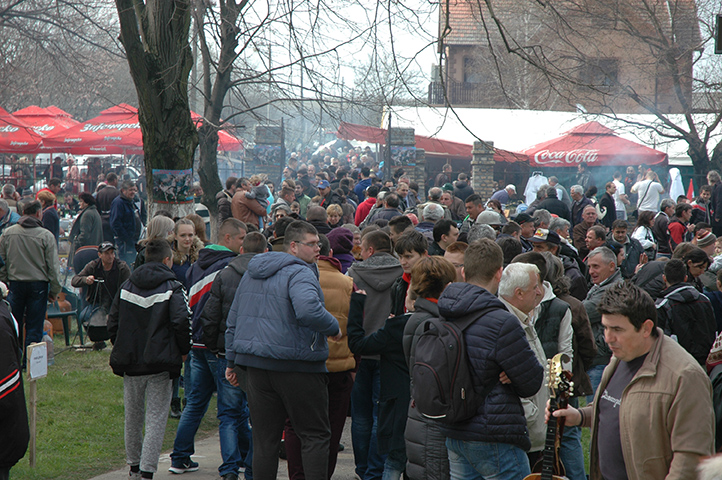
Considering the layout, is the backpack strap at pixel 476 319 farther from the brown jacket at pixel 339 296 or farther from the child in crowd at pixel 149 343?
the child in crowd at pixel 149 343

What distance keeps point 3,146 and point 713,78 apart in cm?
2379

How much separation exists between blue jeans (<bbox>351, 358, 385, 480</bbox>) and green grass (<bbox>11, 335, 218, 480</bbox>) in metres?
1.97

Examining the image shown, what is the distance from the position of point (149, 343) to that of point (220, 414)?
0.76 m

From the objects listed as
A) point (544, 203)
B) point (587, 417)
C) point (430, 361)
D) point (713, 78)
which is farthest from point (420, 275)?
point (713, 78)

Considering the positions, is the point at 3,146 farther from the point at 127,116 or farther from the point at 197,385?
the point at 197,385

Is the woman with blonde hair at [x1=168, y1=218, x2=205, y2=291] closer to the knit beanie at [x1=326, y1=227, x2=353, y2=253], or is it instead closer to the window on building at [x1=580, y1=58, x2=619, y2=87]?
the knit beanie at [x1=326, y1=227, x2=353, y2=253]

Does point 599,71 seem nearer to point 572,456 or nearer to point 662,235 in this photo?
point 662,235

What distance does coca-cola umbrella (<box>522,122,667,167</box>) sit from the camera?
2344cm

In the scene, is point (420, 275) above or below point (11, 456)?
above

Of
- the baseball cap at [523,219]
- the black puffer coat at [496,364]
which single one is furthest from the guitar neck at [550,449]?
the baseball cap at [523,219]

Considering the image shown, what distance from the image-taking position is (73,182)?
28297 millimetres

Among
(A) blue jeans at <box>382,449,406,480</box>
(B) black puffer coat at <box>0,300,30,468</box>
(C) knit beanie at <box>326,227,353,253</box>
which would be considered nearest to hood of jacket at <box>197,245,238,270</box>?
(C) knit beanie at <box>326,227,353,253</box>

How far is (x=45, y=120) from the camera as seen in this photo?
68.1 feet

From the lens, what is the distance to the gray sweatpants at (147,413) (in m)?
5.19
